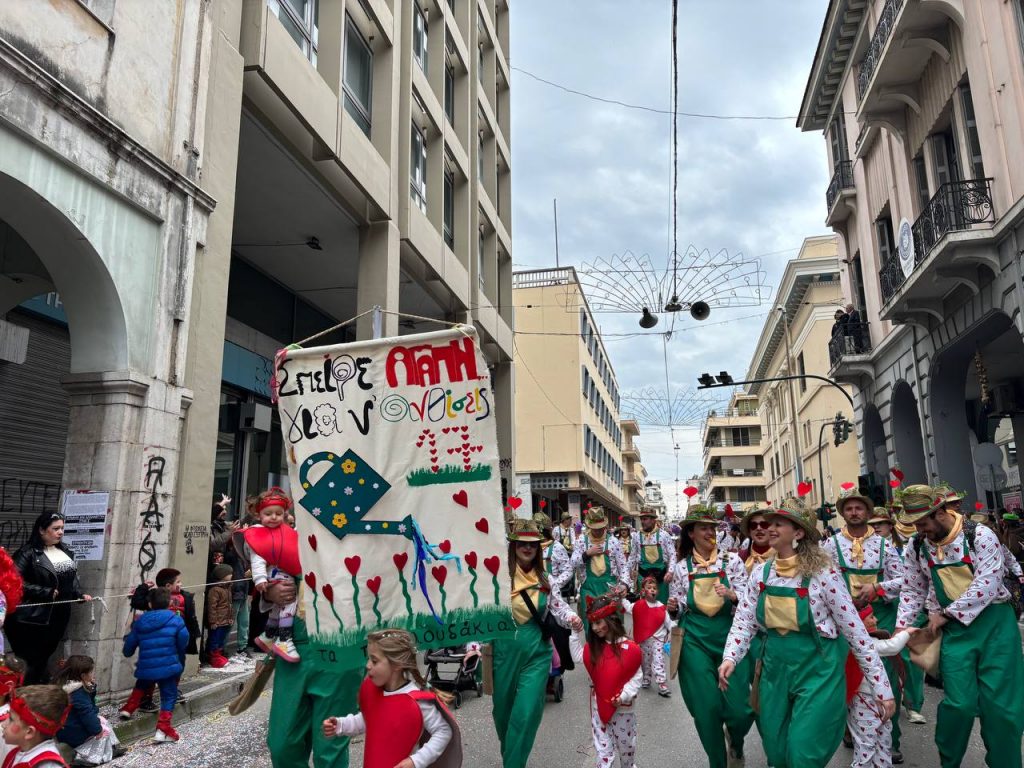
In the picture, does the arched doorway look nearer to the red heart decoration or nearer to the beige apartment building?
the red heart decoration

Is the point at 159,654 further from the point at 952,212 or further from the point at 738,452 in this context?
the point at 738,452

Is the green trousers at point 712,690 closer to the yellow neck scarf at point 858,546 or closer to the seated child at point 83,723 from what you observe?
the yellow neck scarf at point 858,546

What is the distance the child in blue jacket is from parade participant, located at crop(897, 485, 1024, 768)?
6132 millimetres

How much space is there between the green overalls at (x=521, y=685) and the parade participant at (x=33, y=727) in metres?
2.71

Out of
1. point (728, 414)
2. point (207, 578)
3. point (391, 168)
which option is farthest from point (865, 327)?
point (728, 414)

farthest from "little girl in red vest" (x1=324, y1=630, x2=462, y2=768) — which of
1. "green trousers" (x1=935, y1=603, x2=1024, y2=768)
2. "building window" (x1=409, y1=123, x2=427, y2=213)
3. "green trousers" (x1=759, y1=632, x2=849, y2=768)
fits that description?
"building window" (x1=409, y1=123, x2=427, y2=213)

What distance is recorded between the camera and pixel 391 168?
15.2m

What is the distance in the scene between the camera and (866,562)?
24.4ft

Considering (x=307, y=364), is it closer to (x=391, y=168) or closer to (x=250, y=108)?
(x=250, y=108)

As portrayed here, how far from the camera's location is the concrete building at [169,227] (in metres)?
7.68

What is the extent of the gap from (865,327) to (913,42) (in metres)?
7.79

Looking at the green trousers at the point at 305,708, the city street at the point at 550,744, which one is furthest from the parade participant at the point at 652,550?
the green trousers at the point at 305,708

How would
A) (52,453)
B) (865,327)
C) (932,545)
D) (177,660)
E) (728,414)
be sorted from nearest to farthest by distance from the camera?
(932,545)
(177,660)
(52,453)
(865,327)
(728,414)

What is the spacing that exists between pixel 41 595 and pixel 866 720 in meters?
6.70
